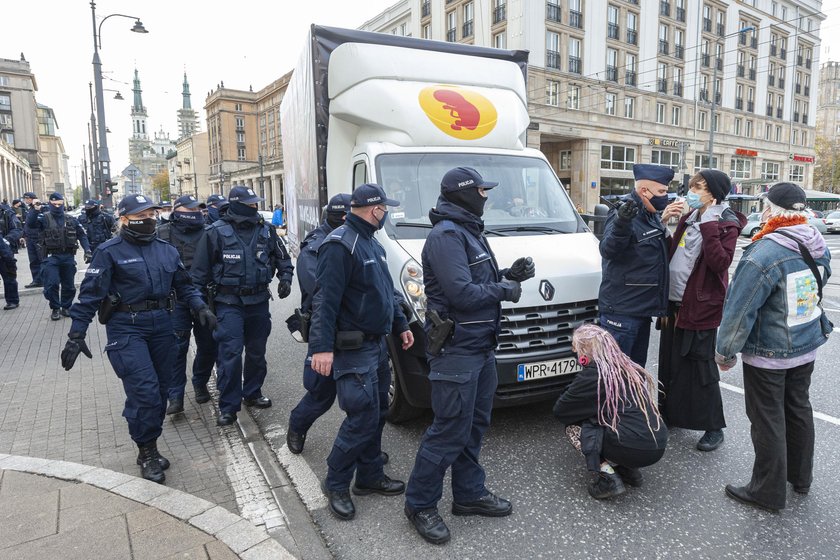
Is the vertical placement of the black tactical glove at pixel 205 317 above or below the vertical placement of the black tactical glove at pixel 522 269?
below

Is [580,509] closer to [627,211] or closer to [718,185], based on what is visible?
[627,211]

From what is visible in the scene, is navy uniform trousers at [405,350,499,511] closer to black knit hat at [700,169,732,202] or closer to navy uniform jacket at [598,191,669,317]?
navy uniform jacket at [598,191,669,317]

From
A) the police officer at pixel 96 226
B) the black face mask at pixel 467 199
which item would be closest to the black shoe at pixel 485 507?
the black face mask at pixel 467 199

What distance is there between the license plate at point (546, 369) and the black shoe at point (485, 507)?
Answer: 2.89 ft

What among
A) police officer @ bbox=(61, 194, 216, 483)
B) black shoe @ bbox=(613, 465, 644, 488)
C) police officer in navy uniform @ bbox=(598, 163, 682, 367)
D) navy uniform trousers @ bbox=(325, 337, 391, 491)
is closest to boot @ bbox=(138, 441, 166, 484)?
police officer @ bbox=(61, 194, 216, 483)

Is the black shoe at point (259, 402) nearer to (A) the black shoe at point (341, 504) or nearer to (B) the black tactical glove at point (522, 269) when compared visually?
(A) the black shoe at point (341, 504)

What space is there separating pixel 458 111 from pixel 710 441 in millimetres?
3678

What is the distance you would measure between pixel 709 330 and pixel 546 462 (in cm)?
150

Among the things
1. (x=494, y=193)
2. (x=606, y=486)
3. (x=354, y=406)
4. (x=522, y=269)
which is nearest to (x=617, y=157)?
(x=494, y=193)

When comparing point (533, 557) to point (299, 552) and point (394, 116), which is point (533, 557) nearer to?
point (299, 552)

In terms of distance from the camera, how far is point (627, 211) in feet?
12.2

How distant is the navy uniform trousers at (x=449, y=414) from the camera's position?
2.98 metres

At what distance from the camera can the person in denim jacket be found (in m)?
3.12

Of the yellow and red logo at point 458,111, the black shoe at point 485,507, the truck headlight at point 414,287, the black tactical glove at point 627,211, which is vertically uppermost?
the yellow and red logo at point 458,111
